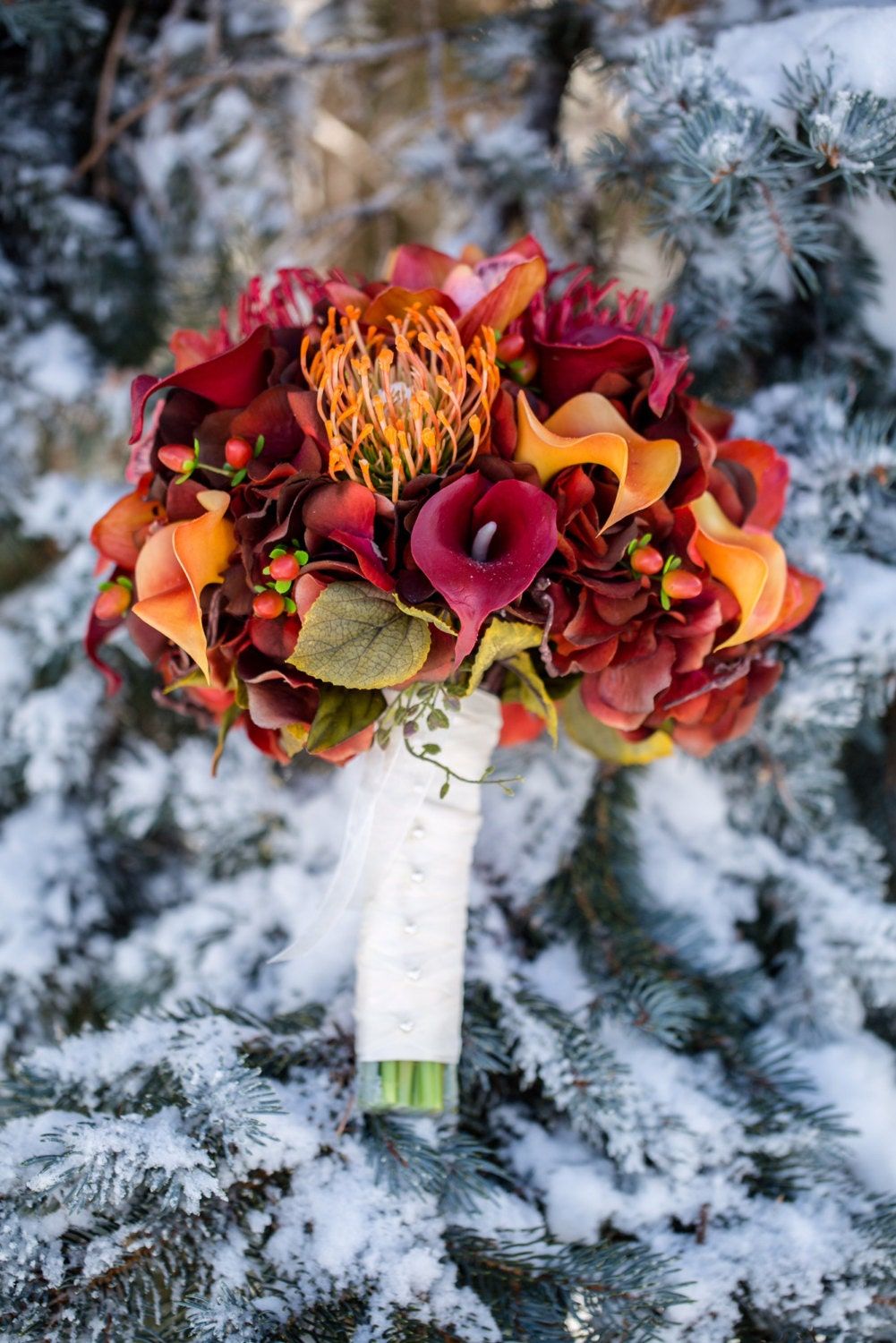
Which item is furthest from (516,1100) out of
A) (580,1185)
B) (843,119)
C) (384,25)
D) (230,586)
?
(384,25)

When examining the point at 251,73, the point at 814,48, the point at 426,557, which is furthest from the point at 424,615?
the point at 251,73

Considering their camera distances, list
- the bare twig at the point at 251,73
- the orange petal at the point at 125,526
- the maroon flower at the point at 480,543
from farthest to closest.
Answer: the bare twig at the point at 251,73 → the orange petal at the point at 125,526 → the maroon flower at the point at 480,543

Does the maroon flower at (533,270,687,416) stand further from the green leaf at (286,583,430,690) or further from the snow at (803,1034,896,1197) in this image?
the snow at (803,1034,896,1197)

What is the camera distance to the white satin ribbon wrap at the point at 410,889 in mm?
502

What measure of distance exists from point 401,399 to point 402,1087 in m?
0.37

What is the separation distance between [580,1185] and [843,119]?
59 centimetres

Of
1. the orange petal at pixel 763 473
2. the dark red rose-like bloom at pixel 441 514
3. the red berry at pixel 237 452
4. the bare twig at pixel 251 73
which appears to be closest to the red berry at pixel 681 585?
the dark red rose-like bloom at pixel 441 514

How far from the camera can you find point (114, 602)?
0.49 metres

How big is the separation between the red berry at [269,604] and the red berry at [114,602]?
108mm

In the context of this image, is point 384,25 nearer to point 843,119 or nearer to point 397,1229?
point 843,119

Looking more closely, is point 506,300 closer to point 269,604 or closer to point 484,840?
point 269,604

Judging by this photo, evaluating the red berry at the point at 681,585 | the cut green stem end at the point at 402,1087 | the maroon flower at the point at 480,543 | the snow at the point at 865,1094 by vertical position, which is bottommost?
the snow at the point at 865,1094

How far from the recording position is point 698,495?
464mm

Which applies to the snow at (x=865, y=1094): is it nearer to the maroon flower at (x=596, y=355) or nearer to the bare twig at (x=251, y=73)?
the maroon flower at (x=596, y=355)
